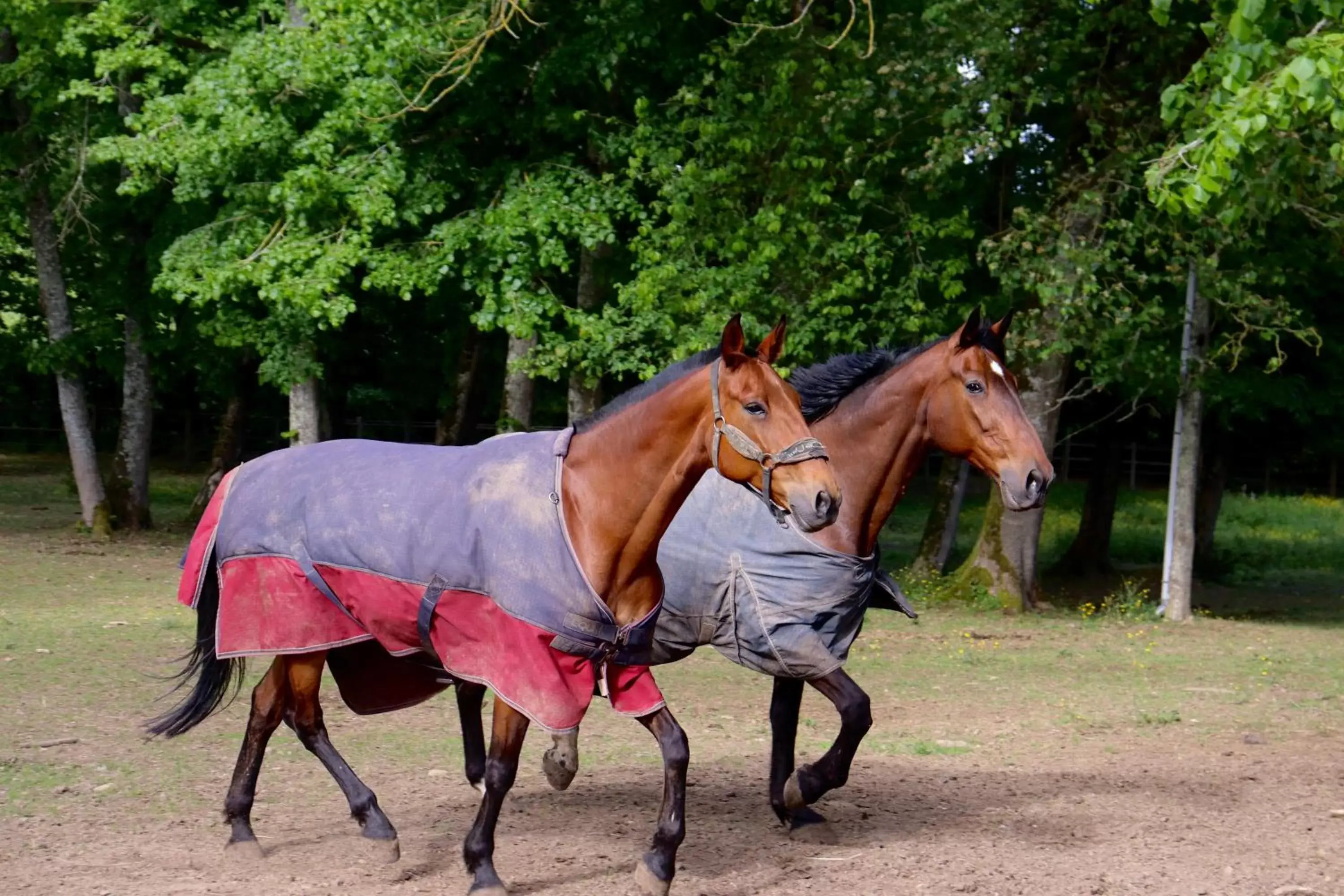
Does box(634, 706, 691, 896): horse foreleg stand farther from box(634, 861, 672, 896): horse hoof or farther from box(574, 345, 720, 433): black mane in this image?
box(574, 345, 720, 433): black mane

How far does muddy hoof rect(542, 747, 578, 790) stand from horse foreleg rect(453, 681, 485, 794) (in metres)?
0.32

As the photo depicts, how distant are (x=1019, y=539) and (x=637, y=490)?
10.9m

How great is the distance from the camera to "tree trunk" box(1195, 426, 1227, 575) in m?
20.2

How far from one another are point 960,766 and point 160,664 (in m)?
5.80

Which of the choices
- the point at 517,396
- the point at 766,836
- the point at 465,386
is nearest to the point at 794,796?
the point at 766,836

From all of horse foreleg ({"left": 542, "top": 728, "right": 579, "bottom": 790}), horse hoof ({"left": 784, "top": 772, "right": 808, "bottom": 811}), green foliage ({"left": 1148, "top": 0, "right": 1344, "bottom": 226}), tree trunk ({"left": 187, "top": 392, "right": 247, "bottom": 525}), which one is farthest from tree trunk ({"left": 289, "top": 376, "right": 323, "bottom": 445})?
horse hoof ({"left": 784, "top": 772, "right": 808, "bottom": 811})

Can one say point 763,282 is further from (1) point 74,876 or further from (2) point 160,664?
(1) point 74,876

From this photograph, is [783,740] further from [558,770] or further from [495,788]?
[495,788]

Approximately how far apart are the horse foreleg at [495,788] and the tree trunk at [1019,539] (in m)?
10.4

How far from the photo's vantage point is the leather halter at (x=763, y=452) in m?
4.96

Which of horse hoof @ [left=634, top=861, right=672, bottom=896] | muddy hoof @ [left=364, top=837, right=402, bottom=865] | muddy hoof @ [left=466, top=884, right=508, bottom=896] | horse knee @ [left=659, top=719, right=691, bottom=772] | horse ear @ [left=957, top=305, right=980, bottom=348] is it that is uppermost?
horse ear @ [left=957, top=305, right=980, bottom=348]

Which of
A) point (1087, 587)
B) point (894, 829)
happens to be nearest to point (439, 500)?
point (894, 829)

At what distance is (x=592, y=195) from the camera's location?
14.9 meters

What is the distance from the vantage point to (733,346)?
5.11 m
